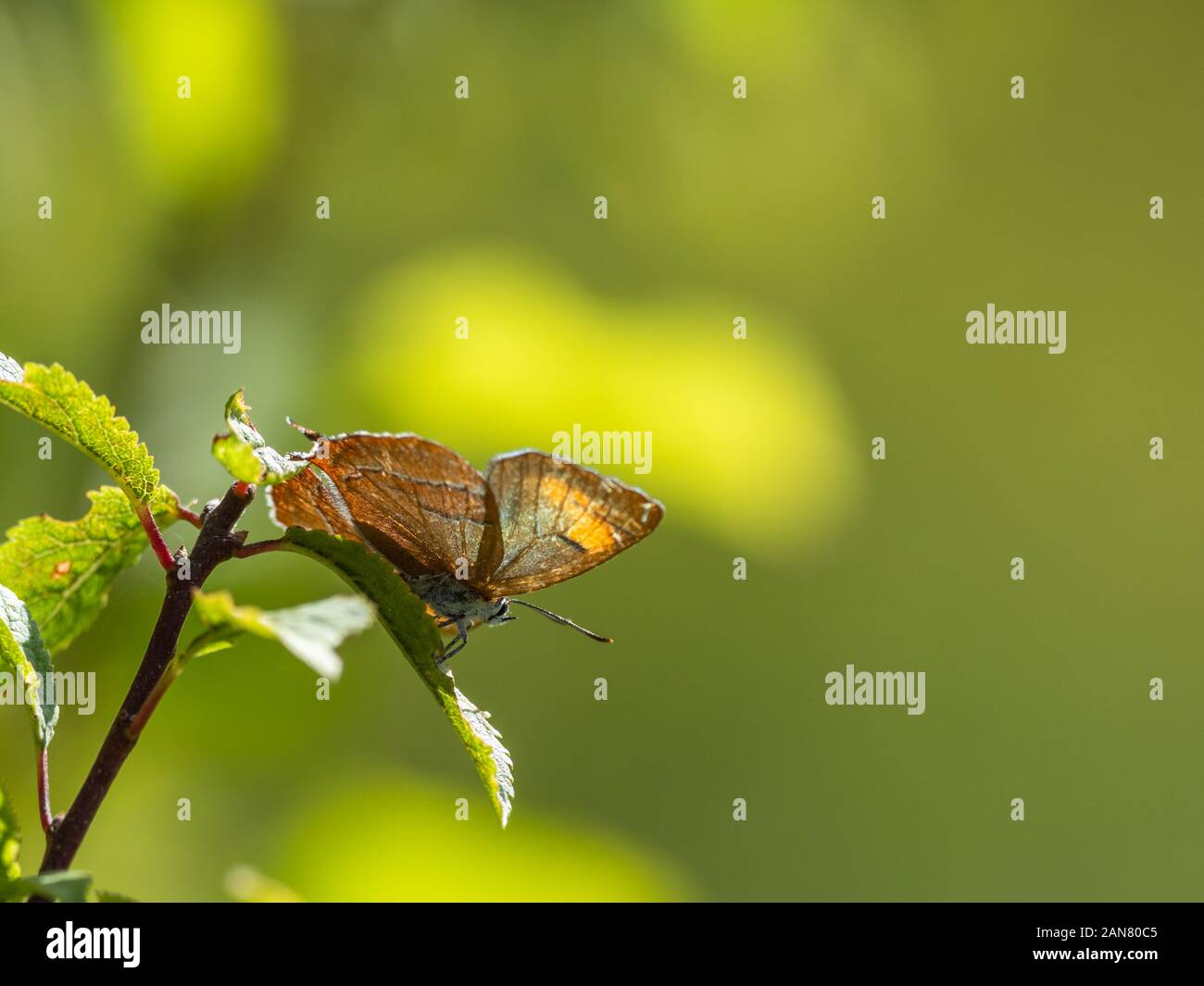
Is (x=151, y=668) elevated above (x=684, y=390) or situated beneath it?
situated beneath

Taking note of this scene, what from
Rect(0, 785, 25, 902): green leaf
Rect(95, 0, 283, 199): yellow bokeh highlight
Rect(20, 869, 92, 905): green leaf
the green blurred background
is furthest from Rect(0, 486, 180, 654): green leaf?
Rect(95, 0, 283, 199): yellow bokeh highlight

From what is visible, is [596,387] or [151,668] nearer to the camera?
[151,668]

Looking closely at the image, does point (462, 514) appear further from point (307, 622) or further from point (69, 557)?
point (307, 622)

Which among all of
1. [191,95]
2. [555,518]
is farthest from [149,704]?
[191,95]

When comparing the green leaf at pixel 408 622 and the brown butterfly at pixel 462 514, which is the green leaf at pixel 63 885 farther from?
the brown butterfly at pixel 462 514

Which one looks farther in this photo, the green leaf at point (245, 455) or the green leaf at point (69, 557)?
the green leaf at point (69, 557)

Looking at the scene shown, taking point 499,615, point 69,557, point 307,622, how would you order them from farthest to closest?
point 499,615 < point 69,557 < point 307,622

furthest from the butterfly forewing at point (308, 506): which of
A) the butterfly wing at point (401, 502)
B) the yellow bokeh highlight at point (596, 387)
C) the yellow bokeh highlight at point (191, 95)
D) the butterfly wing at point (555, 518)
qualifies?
the yellow bokeh highlight at point (191, 95)

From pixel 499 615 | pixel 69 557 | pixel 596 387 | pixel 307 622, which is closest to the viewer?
pixel 307 622
